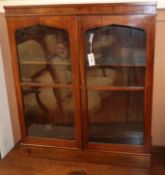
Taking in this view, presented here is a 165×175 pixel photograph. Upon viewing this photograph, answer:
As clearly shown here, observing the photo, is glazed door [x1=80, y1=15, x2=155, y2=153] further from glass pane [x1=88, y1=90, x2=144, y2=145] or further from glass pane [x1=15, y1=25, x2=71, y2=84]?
glass pane [x1=15, y1=25, x2=71, y2=84]

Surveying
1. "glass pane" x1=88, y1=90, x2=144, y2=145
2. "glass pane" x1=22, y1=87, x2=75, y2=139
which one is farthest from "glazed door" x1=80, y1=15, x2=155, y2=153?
"glass pane" x1=22, y1=87, x2=75, y2=139

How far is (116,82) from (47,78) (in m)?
0.50

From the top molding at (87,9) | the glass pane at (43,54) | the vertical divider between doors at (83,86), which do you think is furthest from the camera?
the glass pane at (43,54)

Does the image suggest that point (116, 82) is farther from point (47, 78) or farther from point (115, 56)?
point (47, 78)

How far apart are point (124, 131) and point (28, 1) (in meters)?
1.26

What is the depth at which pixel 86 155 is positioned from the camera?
6.23 ft

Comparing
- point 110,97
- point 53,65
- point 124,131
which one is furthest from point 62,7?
point 124,131

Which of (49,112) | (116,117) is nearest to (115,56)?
(116,117)

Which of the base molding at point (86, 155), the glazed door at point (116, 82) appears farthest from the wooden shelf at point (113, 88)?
the base molding at point (86, 155)

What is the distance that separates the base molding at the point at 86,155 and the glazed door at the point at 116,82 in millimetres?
47

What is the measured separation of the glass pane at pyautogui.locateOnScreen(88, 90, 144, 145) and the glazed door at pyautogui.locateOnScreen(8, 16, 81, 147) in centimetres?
13

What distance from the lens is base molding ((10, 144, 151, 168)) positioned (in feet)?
5.97

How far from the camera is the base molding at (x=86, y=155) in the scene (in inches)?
71.6

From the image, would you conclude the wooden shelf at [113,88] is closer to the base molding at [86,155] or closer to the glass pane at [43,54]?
→ the glass pane at [43,54]
